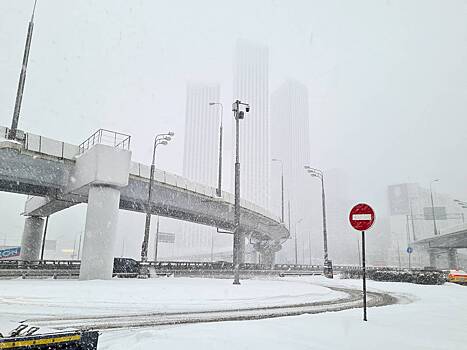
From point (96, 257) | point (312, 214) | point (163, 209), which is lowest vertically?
point (96, 257)

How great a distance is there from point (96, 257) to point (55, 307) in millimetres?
13635

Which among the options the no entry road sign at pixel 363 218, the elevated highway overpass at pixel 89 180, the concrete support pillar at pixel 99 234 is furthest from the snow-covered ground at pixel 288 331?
the elevated highway overpass at pixel 89 180

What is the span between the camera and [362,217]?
877 centimetres

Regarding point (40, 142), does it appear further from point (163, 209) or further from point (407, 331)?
point (407, 331)

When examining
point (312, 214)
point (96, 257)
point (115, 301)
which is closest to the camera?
point (115, 301)

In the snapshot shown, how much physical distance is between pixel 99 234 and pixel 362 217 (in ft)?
66.5

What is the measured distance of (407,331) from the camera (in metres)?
7.02

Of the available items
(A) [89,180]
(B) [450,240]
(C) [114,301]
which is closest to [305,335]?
(C) [114,301]

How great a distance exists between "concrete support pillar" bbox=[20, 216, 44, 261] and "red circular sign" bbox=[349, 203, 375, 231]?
44.3m

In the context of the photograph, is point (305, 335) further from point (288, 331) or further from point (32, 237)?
point (32, 237)

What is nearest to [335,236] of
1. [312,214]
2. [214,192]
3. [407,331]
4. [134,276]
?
[312,214]

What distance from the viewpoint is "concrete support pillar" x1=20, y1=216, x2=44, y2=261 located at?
43331 mm

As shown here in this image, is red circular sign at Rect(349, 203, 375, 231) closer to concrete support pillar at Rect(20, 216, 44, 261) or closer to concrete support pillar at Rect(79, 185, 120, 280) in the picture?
concrete support pillar at Rect(79, 185, 120, 280)

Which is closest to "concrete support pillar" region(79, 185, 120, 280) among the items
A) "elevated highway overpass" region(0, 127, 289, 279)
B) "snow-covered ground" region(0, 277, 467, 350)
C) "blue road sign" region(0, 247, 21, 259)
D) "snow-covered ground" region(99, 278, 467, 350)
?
"elevated highway overpass" region(0, 127, 289, 279)
